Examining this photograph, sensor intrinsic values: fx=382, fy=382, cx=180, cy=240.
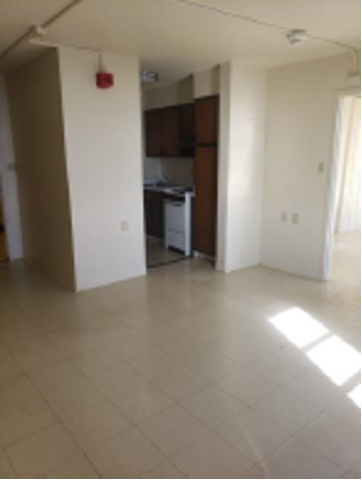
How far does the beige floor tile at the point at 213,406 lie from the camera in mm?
2018

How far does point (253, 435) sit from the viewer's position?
190cm

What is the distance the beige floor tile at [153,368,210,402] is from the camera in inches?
88.0

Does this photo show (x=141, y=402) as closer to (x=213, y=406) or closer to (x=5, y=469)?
(x=213, y=406)

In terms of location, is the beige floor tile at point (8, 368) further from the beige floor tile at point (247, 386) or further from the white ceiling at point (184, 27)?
the white ceiling at point (184, 27)

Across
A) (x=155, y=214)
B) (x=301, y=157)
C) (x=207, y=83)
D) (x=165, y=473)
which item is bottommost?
(x=165, y=473)

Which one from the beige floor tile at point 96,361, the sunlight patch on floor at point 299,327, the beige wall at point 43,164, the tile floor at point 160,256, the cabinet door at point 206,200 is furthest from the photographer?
the tile floor at point 160,256

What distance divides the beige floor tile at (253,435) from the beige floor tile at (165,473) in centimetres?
30

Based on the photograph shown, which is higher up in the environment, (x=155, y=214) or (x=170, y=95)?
(x=170, y=95)

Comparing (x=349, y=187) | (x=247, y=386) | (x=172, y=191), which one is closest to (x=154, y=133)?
(x=172, y=191)

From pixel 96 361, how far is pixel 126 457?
0.90 metres

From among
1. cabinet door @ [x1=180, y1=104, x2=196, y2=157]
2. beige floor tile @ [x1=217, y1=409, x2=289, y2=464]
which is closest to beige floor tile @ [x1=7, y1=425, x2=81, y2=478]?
beige floor tile @ [x1=217, y1=409, x2=289, y2=464]

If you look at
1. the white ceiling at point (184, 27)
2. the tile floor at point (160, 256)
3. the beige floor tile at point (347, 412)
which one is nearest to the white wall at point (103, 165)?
the white ceiling at point (184, 27)

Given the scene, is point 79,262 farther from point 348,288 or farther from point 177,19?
point 348,288

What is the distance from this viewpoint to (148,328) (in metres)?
3.07
